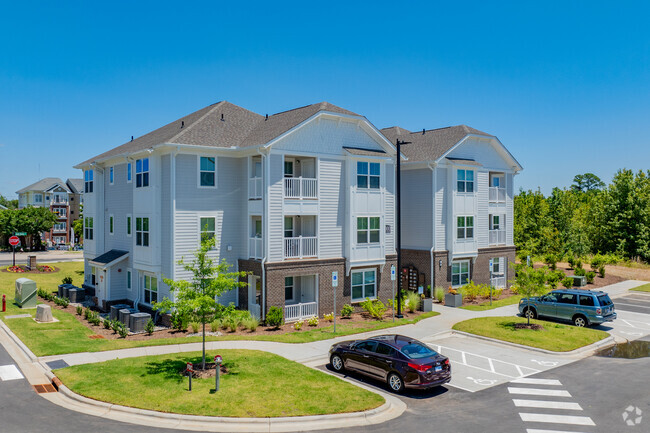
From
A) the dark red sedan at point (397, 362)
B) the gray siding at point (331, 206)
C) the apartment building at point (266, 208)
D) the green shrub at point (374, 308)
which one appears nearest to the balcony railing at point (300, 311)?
the apartment building at point (266, 208)

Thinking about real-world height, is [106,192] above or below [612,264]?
above

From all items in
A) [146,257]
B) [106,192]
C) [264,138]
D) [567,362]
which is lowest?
[567,362]

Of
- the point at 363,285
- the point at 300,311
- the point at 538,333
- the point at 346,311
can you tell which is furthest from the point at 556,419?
the point at 363,285

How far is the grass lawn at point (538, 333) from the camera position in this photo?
2064 centimetres

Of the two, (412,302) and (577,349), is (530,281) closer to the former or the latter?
(577,349)

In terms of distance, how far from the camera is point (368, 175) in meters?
27.7

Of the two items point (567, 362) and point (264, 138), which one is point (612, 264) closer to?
point (567, 362)

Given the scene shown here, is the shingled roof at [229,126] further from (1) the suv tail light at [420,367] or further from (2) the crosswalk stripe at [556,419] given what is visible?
(2) the crosswalk stripe at [556,419]

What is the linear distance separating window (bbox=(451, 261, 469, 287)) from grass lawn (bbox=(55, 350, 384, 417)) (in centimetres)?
1878

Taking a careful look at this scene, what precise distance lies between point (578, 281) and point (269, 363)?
30.2 m

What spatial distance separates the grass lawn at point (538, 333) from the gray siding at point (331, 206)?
7618mm

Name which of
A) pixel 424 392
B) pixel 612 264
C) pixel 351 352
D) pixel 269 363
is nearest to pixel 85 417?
pixel 269 363

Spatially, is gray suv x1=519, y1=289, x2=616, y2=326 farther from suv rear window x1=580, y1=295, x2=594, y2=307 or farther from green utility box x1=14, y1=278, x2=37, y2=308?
green utility box x1=14, y1=278, x2=37, y2=308

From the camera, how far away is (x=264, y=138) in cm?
2505
